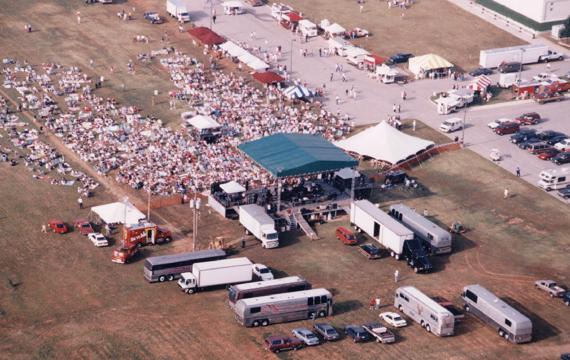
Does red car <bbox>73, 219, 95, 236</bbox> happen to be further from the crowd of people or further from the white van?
the white van

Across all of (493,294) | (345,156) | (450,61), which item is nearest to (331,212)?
(345,156)

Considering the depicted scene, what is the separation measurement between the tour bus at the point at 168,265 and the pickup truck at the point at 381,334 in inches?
639

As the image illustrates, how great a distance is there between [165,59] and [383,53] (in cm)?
2698

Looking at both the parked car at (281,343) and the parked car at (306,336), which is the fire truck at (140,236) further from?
the parked car at (306,336)

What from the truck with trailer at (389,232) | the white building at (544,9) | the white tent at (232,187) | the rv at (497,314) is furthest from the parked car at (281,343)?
the white building at (544,9)

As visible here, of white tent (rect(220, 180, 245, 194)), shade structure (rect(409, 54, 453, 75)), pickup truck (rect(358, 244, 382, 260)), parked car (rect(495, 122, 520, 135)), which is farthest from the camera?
shade structure (rect(409, 54, 453, 75))

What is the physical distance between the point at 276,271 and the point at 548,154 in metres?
37.1

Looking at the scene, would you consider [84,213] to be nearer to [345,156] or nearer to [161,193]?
[161,193]

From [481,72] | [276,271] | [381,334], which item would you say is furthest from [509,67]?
[381,334]

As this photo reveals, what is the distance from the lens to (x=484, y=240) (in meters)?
105

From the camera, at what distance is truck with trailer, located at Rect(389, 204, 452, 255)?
3986 inches

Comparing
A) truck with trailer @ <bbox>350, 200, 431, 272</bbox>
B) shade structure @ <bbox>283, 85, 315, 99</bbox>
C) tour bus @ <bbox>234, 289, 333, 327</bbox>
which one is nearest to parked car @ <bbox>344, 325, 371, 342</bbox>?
tour bus @ <bbox>234, 289, 333, 327</bbox>

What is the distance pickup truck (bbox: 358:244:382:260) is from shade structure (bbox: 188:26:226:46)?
55.0 meters

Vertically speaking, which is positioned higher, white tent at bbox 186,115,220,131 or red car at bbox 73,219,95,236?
white tent at bbox 186,115,220,131
